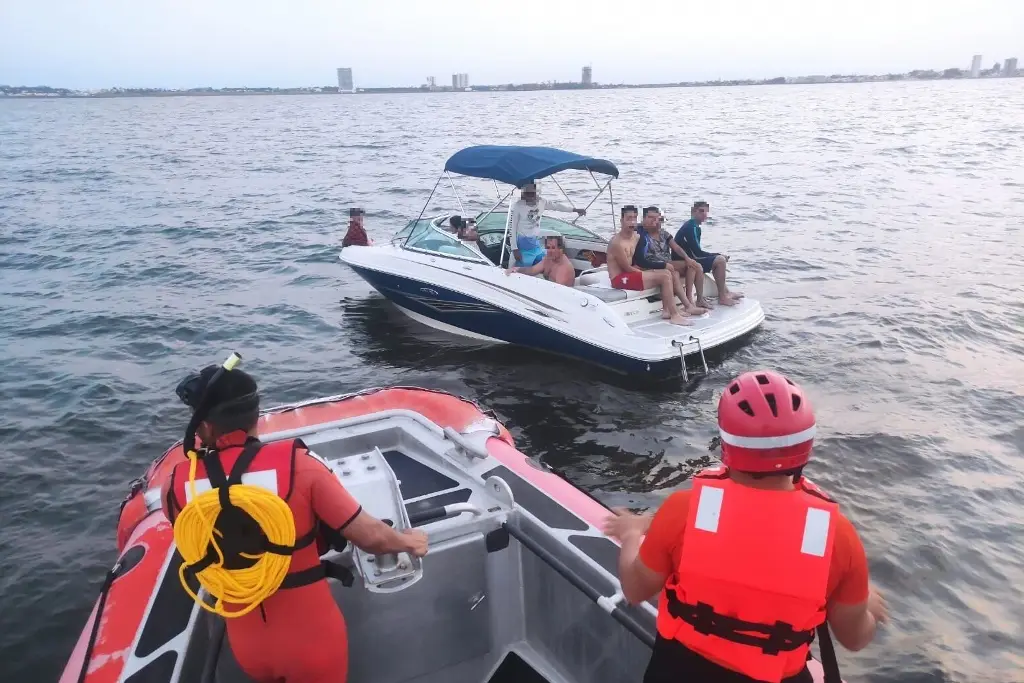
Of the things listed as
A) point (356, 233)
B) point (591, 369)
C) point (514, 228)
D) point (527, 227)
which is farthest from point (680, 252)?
point (356, 233)

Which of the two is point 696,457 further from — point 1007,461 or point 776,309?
point 776,309

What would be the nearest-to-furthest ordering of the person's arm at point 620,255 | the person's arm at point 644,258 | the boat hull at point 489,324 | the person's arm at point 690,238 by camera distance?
the boat hull at point 489,324 → the person's arm at point 620,255 → the person's arm at point 644,258 → the person's arm at point 690,238

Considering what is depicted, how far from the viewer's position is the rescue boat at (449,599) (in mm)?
3080

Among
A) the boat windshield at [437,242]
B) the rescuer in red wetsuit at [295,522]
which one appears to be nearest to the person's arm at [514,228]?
the boat windshield at [437,242]

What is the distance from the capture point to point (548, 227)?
421 inches

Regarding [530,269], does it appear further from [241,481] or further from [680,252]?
[241,481]

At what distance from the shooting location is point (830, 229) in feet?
57.9

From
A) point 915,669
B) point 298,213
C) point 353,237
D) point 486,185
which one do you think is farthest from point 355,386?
point 486,185

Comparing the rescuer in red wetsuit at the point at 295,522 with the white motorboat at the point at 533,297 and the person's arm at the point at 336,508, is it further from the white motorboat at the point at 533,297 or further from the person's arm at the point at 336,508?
the white motorboat at the point at 533,297

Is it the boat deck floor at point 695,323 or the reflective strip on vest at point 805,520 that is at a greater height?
the reflective strip on vest at point 805,520

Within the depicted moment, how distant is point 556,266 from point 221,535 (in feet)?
22.6

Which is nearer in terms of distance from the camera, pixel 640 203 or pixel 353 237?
pixel 353 237

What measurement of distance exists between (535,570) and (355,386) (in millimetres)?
5834

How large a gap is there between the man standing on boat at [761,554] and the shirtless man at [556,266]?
22.6ft
